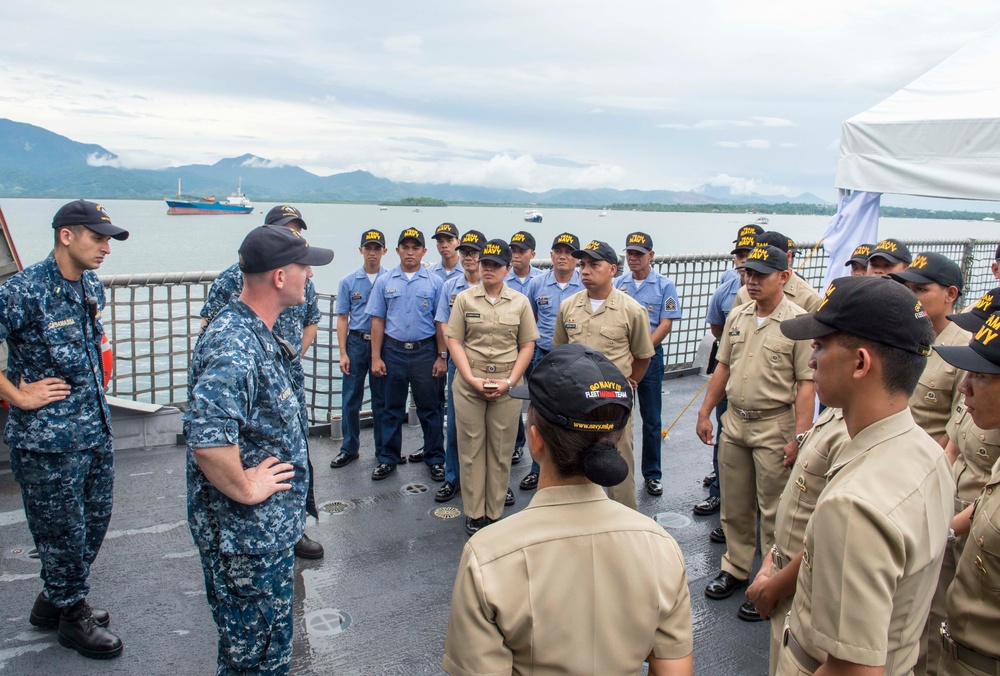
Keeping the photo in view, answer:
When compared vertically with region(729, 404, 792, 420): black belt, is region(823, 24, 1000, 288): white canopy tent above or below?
above

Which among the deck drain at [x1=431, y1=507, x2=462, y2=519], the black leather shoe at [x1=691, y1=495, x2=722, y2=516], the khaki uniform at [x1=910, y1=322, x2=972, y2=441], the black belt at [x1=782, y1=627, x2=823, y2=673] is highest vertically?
the khaki uniform at [x1=910, y1=322, x2=972, y2=441]

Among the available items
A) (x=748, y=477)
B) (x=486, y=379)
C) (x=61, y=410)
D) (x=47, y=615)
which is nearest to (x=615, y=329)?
(x=486, y=379)

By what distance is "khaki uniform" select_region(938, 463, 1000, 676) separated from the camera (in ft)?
6.07

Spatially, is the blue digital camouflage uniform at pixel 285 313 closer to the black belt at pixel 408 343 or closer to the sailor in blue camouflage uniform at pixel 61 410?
the sailor in blue camouflage uniform at pixel 61 410

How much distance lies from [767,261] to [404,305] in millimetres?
2718

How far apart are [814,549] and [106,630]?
119 inches

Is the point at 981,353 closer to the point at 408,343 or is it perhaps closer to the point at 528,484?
the point at 528,484

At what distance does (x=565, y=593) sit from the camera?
132cm

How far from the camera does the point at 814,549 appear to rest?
1528 mm

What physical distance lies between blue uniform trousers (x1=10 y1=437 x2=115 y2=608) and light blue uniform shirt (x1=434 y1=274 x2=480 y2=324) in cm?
253

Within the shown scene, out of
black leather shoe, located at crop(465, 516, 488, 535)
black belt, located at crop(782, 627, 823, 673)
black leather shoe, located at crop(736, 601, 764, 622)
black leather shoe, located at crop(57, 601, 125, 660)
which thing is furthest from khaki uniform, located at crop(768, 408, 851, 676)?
black leather shoe, located at crop(57, 601, 125, 660)

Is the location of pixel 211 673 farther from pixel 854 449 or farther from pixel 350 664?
pixel 854 449

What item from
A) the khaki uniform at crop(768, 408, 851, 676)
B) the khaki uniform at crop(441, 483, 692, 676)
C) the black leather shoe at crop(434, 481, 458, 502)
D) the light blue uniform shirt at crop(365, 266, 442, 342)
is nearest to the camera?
the khaki uniform at crop(441, 483, 692, 676)

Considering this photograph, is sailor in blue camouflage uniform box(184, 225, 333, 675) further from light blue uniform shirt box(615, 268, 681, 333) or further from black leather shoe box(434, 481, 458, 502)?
light blue uniform shirt box(615, 268, 681, 333)
